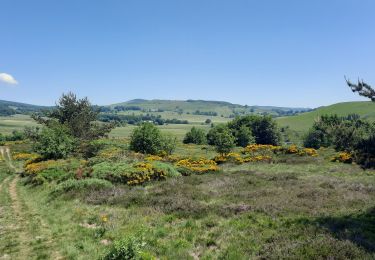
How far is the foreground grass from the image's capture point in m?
10.9

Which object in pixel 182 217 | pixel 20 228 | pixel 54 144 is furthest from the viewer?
pixel 54 144

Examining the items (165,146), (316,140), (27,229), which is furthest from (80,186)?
(316,140)

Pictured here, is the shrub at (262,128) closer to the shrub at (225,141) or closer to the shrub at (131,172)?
the shrub at (225,141)

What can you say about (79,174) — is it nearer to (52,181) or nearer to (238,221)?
(52,181)

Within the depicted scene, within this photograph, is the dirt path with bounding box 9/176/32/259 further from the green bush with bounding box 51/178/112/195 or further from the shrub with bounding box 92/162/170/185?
the shrub with bounding box 92/162/170/185

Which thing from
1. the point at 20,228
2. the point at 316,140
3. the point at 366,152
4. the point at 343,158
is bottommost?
the point at 316,140

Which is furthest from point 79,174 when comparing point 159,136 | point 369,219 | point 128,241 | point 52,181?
point 159,136

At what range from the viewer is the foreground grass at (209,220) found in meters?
10.9

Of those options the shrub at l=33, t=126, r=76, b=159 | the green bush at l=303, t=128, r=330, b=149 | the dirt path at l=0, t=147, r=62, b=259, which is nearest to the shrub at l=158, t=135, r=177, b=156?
the shrub at l=33, t=126, r=76, b=159

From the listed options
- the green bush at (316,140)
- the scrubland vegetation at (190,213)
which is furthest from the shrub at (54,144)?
the green bush at (316,140)

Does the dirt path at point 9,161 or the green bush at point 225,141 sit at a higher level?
the green bush at point 225,141

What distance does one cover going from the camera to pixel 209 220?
14.2 m

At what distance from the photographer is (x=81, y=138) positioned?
4516 centimetres

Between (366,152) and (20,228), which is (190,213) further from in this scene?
(366,152)
